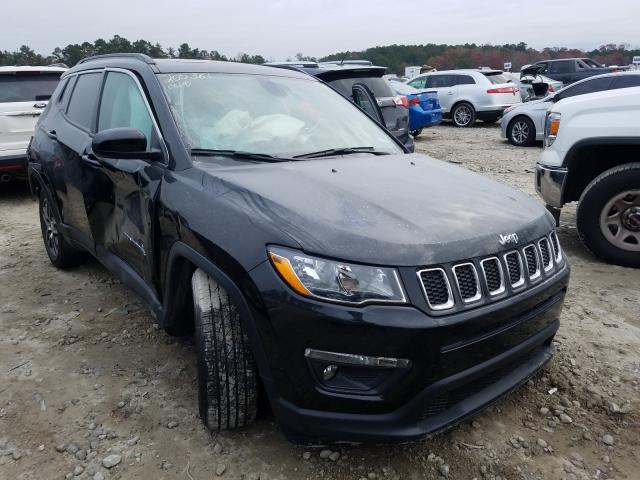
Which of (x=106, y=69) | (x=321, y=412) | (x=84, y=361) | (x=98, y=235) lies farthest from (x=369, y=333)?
(x=106, y=69)

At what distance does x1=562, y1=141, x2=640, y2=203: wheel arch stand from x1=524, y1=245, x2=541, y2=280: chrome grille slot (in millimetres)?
2531

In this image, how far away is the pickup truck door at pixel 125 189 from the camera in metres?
2.71

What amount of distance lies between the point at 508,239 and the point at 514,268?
118mm

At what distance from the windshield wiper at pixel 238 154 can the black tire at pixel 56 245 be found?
2089 millimetres

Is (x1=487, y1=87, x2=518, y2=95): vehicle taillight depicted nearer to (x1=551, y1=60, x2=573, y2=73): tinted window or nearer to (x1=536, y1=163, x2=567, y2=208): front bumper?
(x1=551, y1=60, x2=573, y2=73): tinted window

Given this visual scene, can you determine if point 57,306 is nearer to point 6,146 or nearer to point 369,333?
point 369,333

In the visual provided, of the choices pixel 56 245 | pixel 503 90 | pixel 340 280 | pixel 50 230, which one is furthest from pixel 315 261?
pixel 503 90

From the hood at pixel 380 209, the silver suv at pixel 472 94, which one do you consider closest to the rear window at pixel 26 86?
the hood at pixel 380 209

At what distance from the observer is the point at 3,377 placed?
2955mm

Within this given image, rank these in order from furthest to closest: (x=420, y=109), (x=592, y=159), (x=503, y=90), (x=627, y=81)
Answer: (x=503, y=90), (x=420, y=109), (x=627, y=81), (x=592, y=159)

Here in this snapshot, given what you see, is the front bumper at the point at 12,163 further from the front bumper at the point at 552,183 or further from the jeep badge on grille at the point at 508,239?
the jeep badge on grille at the point at 508,239

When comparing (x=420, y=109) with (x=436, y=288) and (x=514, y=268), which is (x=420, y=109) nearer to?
(x=514, y=268)

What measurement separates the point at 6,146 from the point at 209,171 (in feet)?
17.6

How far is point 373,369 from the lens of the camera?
6.28 feet
